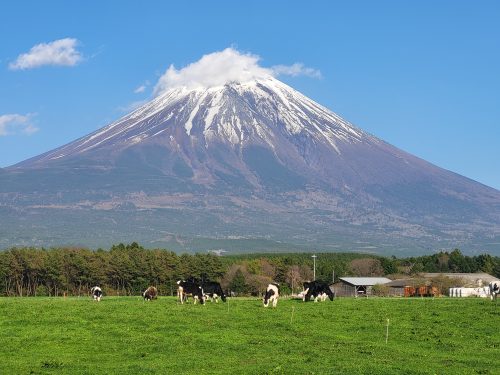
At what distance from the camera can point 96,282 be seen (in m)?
73.2

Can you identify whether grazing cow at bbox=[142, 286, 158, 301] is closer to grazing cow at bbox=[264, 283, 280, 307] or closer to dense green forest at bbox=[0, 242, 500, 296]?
grazing cow at bbox=[264, 283, 280, 307]

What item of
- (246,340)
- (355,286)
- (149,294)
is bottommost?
(246,340)

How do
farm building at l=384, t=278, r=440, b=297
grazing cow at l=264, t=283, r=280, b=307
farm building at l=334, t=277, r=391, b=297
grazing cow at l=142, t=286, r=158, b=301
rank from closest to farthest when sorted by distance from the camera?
grazing cow at l=264, t=283, r=280, b=307, grazing cow at l=142, t=286, r=158, b=301, farm building at l=384, t=278, r=440, b=297, farm building at l=334, t=277, r=391, b=297

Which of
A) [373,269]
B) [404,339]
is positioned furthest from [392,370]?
[373,269]

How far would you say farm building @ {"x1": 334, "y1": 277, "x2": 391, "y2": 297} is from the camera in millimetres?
77312

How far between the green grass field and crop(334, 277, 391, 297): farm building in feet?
155

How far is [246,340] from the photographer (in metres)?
22.8

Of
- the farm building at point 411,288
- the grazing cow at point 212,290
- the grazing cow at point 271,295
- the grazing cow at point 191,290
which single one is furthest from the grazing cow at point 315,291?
the farm building at point 411,288

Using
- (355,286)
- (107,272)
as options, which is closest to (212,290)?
(107,272)

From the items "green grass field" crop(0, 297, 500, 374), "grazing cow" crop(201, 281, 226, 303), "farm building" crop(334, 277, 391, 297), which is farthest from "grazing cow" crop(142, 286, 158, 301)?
"farm building" crop(334, 277, 391, 297)

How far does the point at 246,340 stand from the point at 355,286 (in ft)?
184

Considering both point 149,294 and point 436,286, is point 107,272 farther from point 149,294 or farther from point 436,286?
point 149,294

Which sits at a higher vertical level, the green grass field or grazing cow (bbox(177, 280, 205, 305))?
grazing cow (bbox(177, 280, 205, 305))

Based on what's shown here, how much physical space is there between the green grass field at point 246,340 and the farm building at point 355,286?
4714 cm
